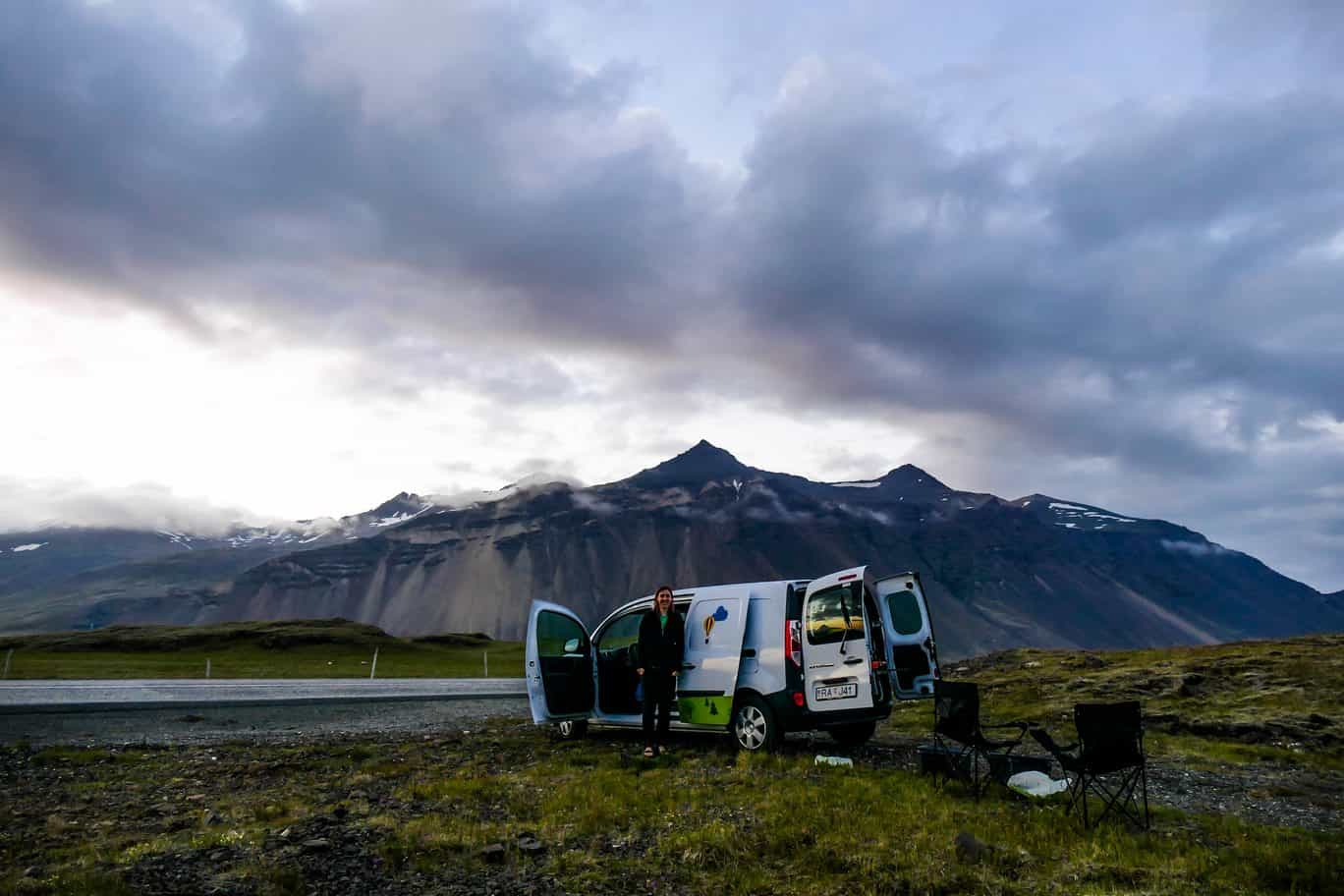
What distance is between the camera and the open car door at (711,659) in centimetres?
1282

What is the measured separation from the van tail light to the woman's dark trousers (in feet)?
6.62

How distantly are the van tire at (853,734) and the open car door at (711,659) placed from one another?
2.37 metres

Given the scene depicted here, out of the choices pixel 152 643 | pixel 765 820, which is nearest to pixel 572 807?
pixel 765 820

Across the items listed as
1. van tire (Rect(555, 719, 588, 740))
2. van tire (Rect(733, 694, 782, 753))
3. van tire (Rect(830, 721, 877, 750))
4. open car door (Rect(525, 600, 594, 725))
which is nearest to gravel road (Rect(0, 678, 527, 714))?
van tire (Rect(555, 719, 588, 740))

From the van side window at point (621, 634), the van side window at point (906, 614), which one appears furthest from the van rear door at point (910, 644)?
the van side window at point (621, 634)

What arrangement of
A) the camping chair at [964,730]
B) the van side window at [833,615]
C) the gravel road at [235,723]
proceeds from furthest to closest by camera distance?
the gravel road at [235,723] < the van side window at [833,615] < the camping chair at [964,730]

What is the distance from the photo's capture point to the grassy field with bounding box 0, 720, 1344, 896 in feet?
21.3

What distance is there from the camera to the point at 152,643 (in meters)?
82.5

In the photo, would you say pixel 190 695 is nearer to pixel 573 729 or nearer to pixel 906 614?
pixel 573 729

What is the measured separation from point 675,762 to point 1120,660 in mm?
22848

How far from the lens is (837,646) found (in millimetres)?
12000

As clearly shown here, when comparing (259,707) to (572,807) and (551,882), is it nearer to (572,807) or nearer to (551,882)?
(572,807)

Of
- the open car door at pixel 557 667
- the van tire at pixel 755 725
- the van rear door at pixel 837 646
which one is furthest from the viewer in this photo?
the open car door at pixel 557 667

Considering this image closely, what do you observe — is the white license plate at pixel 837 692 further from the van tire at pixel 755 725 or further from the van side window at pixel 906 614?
the van side window at pixel 906 614
